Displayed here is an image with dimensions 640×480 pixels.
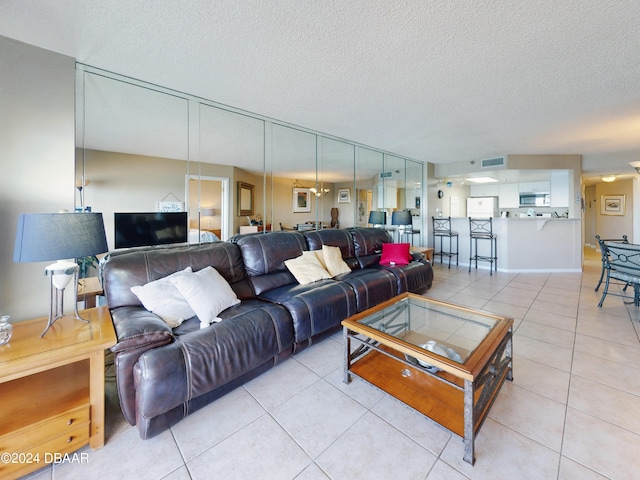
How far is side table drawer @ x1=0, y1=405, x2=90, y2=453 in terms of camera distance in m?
1.15

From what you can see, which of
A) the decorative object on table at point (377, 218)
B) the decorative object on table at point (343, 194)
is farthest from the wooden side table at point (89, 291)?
the decorative object on table at point (343, 194)

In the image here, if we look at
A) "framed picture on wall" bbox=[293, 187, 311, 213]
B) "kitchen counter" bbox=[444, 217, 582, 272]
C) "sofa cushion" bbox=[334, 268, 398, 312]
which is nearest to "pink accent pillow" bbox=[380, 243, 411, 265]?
"sofa cushion" bbox=[334, 268, 398, 312]

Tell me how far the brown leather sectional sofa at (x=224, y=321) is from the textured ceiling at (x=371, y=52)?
1.52m

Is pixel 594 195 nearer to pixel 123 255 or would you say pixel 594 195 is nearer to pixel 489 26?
pixel 489 26

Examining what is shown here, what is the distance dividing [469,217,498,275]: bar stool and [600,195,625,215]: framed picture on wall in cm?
511

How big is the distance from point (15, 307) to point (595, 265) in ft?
30.1

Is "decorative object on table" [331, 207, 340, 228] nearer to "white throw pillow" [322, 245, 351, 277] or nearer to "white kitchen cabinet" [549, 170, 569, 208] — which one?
"white throw pillow" [322, 245, 351, 277]

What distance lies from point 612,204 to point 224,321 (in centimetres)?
1081

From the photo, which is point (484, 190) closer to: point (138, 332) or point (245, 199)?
point (245, 199)

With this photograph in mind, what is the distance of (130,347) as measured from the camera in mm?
1423

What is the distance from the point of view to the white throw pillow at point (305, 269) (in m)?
2.87

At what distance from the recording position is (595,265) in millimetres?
5945

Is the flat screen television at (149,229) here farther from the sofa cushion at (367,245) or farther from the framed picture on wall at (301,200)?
the framed picture on wall at (301,200)

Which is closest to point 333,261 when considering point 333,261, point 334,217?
point 333,261
